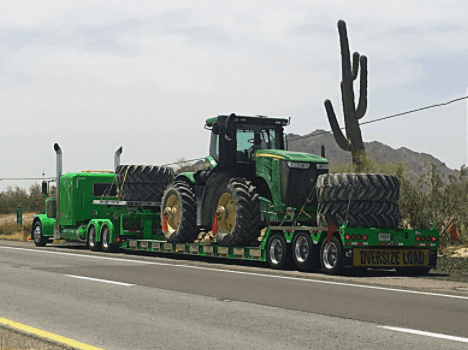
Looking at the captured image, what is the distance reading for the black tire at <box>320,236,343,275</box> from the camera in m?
17.3

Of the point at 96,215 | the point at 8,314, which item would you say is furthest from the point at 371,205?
the point at 96,215

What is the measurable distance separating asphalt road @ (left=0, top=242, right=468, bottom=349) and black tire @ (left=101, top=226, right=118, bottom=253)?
817cm

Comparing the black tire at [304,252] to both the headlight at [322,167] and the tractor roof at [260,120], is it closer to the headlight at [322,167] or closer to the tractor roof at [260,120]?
the headlight at [322,167]

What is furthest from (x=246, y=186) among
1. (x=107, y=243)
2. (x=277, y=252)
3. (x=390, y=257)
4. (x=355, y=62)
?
(x=355, y=62)

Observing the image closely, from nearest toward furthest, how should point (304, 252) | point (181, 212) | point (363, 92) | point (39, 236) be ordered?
point (304, 252) < point (181, 212) < point (39, 236) < point (363, 92)

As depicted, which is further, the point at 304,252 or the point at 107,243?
the point at 107,243

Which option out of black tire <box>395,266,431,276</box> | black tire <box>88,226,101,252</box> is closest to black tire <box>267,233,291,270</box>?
black tire <box>395,266,431,276</box>

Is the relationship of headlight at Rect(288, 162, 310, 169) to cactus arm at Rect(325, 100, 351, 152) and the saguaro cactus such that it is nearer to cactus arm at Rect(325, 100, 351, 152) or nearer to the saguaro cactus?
the saguaro cactus

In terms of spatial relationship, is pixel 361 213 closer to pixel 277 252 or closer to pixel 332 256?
pixel 332 256

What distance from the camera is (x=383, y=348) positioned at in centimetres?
853

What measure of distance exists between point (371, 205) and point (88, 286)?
6.84 m

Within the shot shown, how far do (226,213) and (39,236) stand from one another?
13607mm

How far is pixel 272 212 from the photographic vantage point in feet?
65.4

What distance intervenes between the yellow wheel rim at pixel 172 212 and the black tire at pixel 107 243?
4.03 metres
